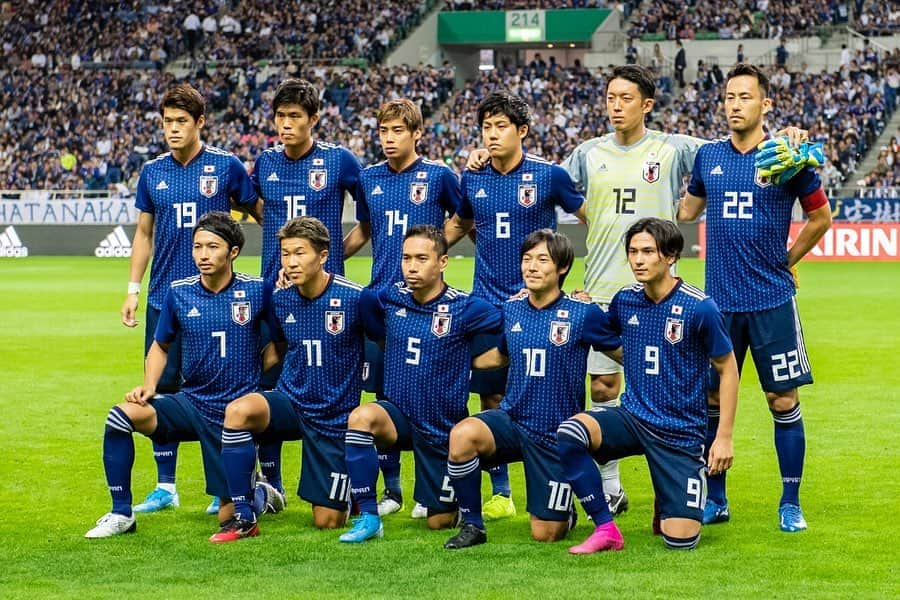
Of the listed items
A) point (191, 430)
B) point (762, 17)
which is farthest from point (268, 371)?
point (762, 17)

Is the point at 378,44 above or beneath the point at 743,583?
above

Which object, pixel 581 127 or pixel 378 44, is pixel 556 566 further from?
pixel 378 44

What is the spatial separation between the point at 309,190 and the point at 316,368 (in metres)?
1.10

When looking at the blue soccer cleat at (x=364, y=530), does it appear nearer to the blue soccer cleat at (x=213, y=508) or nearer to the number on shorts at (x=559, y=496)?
the number on shorts at (x=559, y=496)

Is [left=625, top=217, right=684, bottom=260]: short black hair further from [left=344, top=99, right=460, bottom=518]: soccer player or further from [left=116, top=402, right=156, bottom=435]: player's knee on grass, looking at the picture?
[left=116, top=402, right=156, bottom=435]: player's knee on grass

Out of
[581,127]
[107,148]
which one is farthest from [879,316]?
[107,148]

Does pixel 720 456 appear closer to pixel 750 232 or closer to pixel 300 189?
pixel 750 232

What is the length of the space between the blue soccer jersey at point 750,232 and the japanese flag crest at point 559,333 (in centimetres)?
82

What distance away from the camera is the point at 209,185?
746 cm

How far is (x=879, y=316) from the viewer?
1769cm

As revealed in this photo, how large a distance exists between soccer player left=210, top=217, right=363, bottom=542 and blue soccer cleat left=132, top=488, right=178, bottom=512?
30.2 inches

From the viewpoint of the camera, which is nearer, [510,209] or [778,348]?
[778,348]

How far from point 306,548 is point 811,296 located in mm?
15618

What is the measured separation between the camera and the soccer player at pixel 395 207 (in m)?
7.22
